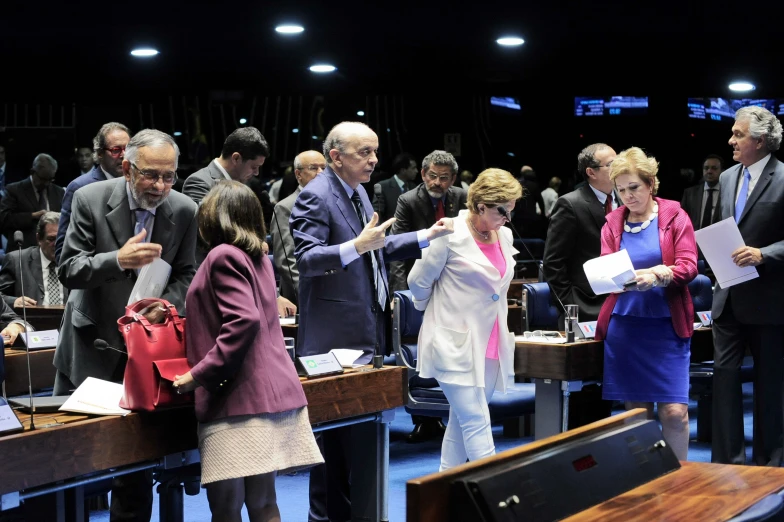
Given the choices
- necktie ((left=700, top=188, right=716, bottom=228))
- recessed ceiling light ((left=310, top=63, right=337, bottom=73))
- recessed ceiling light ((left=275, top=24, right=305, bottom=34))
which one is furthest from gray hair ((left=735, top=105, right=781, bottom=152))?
recessed ceiling light ((left=310, top=63, right=337, bottom=73))

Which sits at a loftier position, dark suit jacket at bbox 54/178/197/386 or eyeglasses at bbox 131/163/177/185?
eyeglasses at bbox 131/163/177/185

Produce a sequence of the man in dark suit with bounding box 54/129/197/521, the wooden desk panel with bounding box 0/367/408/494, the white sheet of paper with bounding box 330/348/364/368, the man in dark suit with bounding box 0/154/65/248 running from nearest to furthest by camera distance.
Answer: the wooden desk panel with bounding box 0/367/408/494
the man in dark suit with bounding box 54/129/197/521
the white sheet of paper with bounding box 330/348/364/368
the man in dark suit with bounding box 0/154/65/248

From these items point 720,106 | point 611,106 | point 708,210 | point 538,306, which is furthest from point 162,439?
point 720,106

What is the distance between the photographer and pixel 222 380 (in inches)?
110

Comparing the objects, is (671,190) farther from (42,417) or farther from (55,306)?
(42,417)

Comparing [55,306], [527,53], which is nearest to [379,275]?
[55,306]

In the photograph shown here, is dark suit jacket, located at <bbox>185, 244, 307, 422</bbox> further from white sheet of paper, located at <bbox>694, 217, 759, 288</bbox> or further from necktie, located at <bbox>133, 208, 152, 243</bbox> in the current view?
white sheet of paper, located at <bbox>694, 217, 759, 288</bbox>

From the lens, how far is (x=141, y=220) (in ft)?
10.8

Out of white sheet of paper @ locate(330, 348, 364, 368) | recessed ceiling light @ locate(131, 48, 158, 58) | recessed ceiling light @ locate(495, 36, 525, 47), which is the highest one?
recessed ceiling light @ locate(131, 48, 158, 58)

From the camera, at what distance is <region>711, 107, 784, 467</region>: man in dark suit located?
4852mm

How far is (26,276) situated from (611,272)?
3320 mm

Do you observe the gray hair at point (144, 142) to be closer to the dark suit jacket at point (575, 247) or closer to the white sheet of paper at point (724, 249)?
the dark suit jacket at point (575, 247)

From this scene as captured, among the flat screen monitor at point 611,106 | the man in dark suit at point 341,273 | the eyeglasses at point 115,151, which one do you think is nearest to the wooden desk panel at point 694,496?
the man in dark suit at point 341,273

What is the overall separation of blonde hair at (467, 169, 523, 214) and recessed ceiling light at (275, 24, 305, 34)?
4.78m
